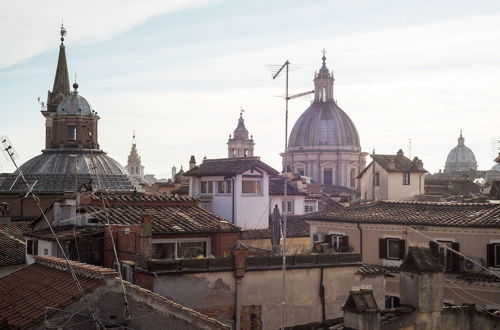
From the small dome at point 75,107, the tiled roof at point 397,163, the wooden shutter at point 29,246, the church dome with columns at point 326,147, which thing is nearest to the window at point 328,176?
the church dome with columns at point 326,147

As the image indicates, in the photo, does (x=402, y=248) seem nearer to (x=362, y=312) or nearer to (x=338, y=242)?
(x=338, y=242)

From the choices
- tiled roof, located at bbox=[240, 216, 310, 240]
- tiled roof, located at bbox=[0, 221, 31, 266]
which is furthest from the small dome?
tiled roof, located at bbox=[0, 221, 31, 266]

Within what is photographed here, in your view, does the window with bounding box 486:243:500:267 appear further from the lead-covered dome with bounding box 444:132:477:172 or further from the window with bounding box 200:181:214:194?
the lead-covered dome with bounding box 444:132:477:172

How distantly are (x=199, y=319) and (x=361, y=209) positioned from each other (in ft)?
59.6

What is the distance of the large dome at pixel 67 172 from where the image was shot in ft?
150

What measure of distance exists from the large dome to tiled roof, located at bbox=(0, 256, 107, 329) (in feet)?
92.2

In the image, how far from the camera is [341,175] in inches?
3639

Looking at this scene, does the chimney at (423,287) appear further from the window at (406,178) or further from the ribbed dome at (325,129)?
the ribbed dome at (325,129)

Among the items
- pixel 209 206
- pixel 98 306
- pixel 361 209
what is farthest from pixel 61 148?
pixel 98 306

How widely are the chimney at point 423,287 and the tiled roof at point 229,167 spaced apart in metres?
21.7

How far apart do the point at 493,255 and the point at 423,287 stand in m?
10.6

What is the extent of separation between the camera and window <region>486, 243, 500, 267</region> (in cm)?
2402

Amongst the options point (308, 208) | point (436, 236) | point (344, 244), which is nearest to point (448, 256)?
point (436, 236)

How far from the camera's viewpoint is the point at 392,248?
2683 centimetres
